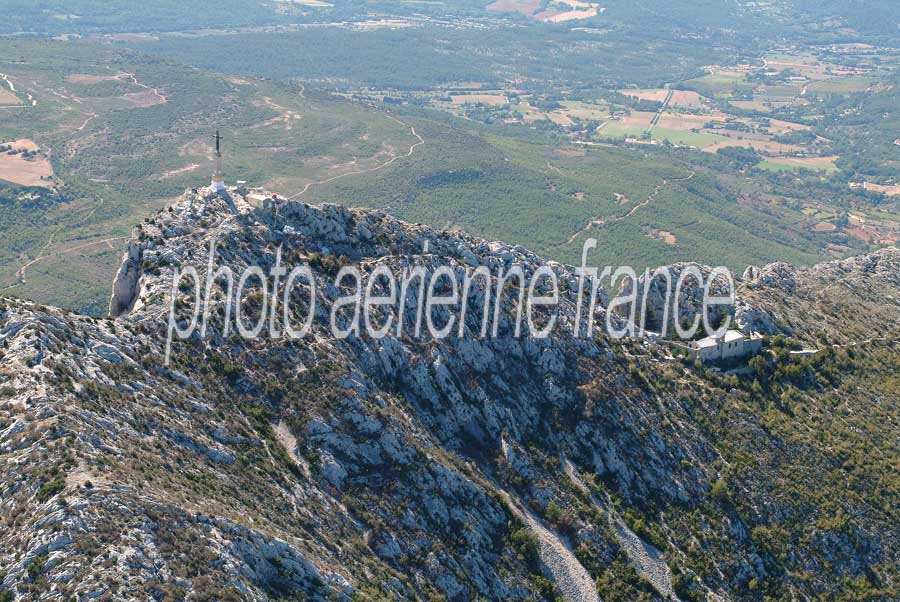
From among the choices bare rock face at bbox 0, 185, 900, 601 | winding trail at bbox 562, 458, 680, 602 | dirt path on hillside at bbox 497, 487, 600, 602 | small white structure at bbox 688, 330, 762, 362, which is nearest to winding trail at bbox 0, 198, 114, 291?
bare rock face at bbox 0, 185, 900, 601

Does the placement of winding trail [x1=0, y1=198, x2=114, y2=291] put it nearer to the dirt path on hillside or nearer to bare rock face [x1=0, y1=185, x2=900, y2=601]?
bare rock face [x1=0, y1=185, x2=900, y2=601]

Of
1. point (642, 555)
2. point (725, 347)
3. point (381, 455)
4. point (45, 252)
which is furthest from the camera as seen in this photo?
point (45, 252)

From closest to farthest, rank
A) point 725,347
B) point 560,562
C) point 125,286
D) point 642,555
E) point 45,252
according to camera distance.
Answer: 1. point 560,562
2. point 642,555
3. point 125,286
4. point 725,347
5. point 45,252

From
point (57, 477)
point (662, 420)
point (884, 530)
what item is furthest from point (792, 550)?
point (57, 477)

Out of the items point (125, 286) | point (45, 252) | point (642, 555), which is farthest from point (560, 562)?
point (45, 252)

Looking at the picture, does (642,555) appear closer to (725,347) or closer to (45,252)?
(725,347)

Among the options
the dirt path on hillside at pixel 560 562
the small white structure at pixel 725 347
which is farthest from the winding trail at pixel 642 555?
the small white structure at pixel 725 347

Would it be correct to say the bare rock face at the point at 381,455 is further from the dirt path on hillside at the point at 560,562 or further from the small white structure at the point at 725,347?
the small white structure at the point at 725,347
